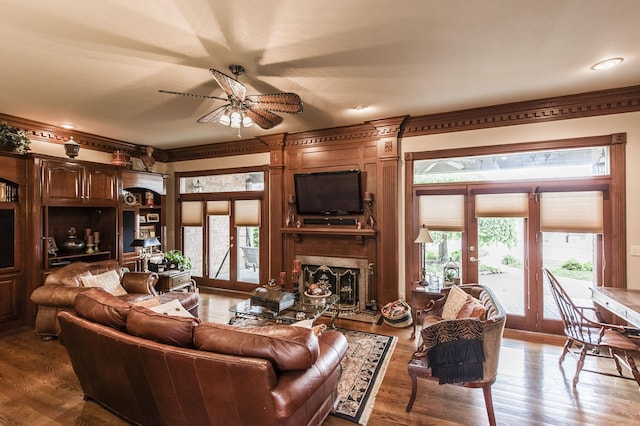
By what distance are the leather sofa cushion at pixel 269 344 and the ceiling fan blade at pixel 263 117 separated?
2.15 metres

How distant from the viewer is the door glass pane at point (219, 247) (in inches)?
239

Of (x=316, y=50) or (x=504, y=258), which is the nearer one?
(x=316, y=50)

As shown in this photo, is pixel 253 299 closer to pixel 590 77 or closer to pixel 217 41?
pixel 217 41

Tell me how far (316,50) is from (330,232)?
9.30 feet

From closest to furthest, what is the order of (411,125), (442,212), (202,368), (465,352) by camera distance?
1. (202,368)
2. (465,352)
3. (442,212)
4. (411,125)

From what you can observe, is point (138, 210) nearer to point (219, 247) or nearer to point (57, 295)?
point (219, 247)

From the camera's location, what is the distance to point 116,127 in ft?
15.5

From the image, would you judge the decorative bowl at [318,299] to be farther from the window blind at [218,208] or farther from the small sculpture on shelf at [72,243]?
the small sculpture on shelf at [72,243]

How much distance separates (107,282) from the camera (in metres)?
4.04

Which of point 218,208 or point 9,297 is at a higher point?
point 218,208

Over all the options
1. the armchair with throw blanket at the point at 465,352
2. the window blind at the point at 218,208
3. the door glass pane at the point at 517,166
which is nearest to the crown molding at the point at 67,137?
the window blind at the point at 218,208

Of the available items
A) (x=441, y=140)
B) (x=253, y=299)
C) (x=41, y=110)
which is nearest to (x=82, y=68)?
(x=41, y=110)

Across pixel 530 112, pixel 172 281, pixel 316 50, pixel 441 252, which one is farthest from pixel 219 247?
pixel 530 112

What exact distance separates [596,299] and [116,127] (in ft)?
22.2
